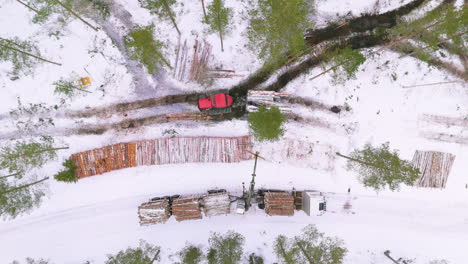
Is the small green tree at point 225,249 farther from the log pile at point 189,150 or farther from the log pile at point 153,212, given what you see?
the log pile at point 189,150

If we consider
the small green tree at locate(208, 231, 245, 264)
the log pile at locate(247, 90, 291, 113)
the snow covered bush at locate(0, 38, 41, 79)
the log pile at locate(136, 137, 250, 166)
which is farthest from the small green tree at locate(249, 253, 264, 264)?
the snow covered bush at locate(0, 38, 41, 79)

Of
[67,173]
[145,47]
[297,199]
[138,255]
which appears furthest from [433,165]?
[67,173]

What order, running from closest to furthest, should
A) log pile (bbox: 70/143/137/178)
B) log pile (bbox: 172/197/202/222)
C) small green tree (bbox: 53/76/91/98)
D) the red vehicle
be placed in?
log pile (bbox: 172/197/202/222)
the red vehicle
log pile (bbox: 70/143/137/178)
small green tree (bbox: 53/76/91/98)

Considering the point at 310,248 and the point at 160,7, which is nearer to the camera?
the point at 160,7

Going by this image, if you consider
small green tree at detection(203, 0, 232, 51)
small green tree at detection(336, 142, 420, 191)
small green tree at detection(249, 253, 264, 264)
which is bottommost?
small green tree at detection(249, 253, 264, 264)

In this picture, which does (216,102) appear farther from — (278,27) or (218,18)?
(278,27)

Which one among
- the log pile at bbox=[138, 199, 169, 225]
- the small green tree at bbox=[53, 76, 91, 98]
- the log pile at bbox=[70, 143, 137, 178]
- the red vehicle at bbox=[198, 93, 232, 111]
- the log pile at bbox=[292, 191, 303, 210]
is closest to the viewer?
the log pile at bbox=[138, 199, 169, 225]

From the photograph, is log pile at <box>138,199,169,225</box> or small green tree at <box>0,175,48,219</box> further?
small green tree at <box>0,175,48,219</box>

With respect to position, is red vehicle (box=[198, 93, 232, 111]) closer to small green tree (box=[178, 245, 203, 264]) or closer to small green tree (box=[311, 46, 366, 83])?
small green tree (box=[311, 46, 366, 83])
